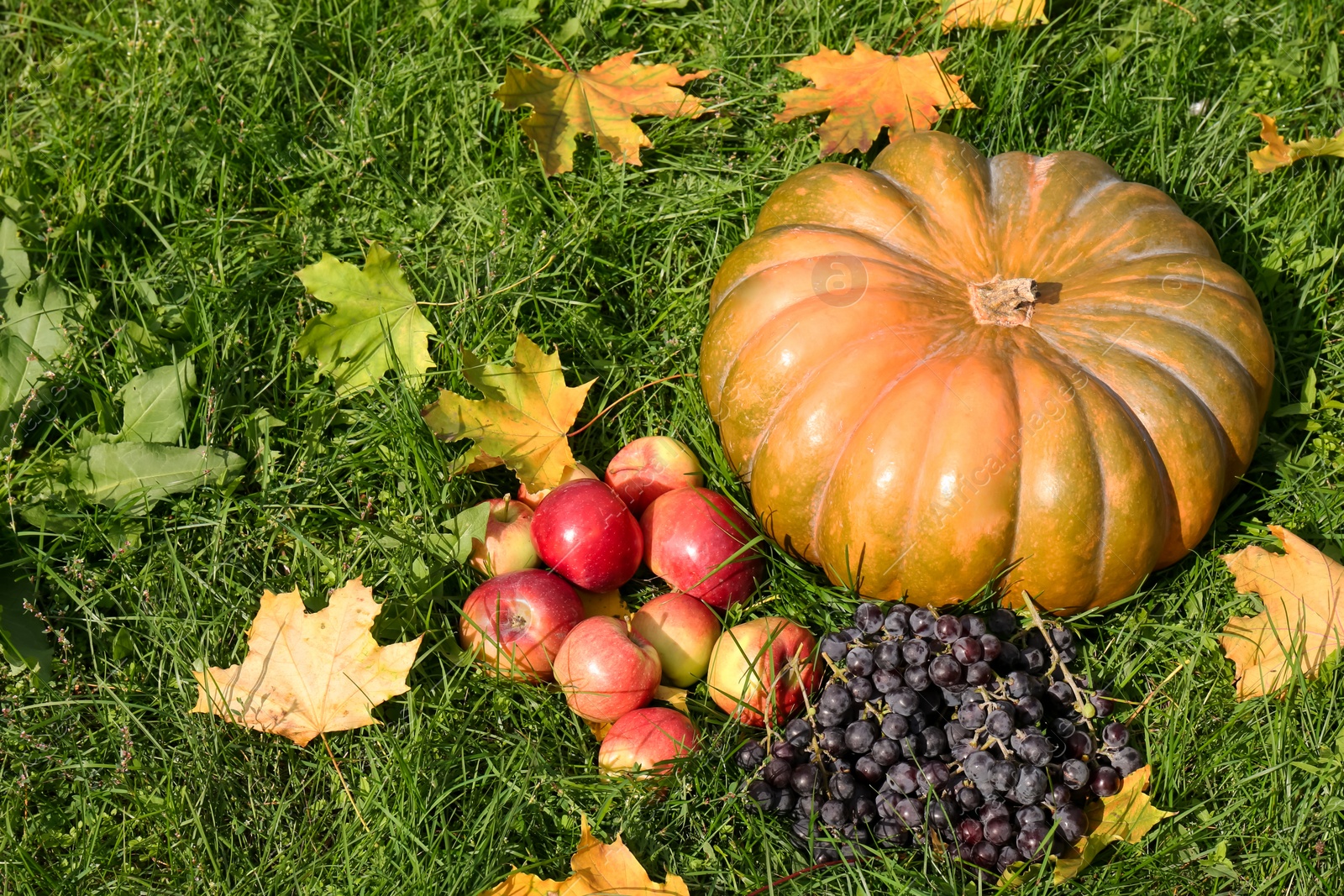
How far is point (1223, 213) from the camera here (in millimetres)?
3602

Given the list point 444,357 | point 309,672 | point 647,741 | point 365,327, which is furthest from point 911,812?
point 365,327

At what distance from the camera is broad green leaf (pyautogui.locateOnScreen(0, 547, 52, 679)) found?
278 cm

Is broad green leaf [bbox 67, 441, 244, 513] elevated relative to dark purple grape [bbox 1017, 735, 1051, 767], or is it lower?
elevated

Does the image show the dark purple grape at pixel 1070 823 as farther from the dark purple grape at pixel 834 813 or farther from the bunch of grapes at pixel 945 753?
the dark purple grape at pixel 834 813

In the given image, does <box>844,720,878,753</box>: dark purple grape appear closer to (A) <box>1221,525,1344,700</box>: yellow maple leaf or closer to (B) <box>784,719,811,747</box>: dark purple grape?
(B) <box>784,719,811,747</box>: dark purple grape

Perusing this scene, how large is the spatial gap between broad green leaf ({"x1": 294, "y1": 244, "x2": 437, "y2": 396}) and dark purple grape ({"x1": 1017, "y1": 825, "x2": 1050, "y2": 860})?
208 centimetres

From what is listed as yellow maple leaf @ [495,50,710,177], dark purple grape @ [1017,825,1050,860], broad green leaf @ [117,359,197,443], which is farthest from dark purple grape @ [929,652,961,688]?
→ broad green leaf @ [117,359,197,443]

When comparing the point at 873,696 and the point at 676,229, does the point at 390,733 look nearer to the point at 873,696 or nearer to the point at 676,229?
the point at 873,696

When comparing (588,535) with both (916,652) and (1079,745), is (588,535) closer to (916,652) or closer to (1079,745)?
(916,652)

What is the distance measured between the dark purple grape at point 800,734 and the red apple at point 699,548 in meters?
0.46

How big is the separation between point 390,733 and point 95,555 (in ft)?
3.56

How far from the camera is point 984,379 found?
8.50 ft

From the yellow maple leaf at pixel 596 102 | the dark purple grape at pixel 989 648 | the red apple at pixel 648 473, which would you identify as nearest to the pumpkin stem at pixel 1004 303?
the dark purple grape at pixel 989 648

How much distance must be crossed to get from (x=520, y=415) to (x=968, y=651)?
1.41 meters
